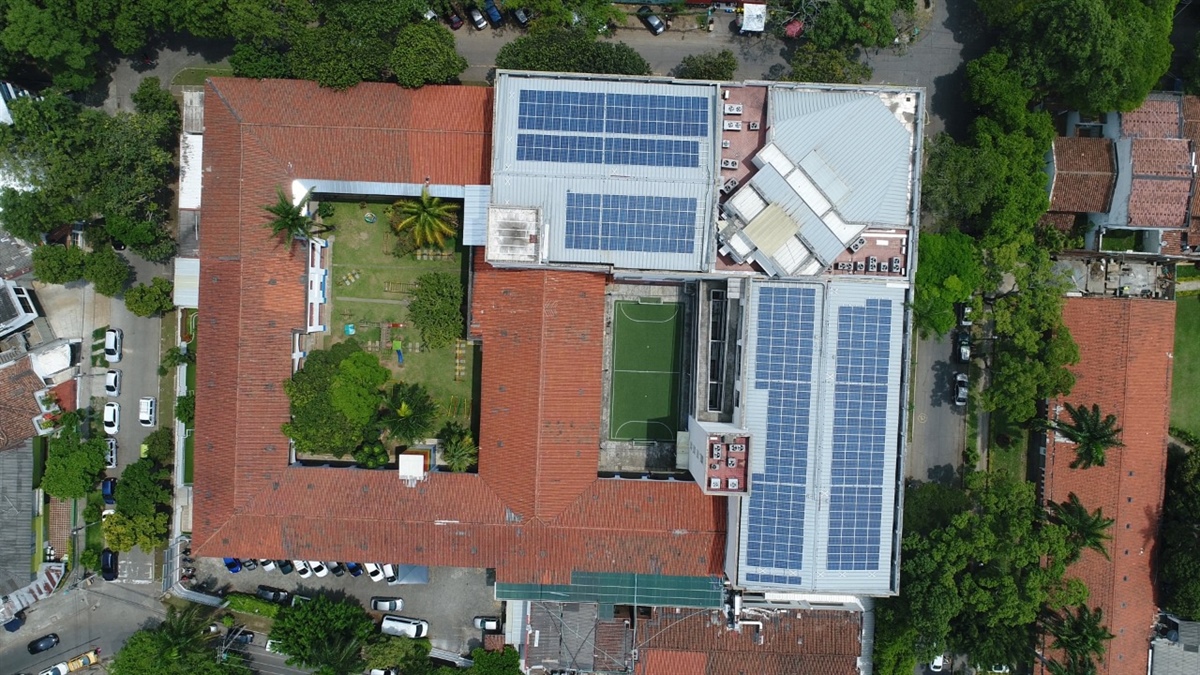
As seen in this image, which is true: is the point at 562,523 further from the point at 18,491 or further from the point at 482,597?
the point at 18,491

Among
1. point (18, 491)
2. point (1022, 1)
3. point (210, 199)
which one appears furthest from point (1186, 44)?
point (18, 491)

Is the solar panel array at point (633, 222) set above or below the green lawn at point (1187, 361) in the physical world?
above

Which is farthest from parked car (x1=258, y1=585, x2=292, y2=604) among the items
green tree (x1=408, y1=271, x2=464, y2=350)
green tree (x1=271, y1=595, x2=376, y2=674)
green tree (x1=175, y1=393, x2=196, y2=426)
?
green tree (x1=408, y1=271, x2=464, y2=350)

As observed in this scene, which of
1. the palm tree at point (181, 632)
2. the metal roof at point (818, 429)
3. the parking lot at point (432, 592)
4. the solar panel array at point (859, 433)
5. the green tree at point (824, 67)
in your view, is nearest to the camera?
the metal roof at point (818, 429)

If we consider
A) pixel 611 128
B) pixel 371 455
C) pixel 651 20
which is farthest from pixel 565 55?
pixel 371 455

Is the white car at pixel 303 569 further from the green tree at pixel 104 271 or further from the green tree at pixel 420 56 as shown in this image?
the green tree at pixel 420 56

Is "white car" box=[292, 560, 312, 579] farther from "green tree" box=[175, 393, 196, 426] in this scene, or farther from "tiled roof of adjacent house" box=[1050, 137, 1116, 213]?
"tiled roof of adjacent house" box=[1050, 137, 1116, 213]

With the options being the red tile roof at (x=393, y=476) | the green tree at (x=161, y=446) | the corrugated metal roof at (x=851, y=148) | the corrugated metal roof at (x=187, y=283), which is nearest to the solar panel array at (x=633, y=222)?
the red tile roof at (x=393, y=476)
